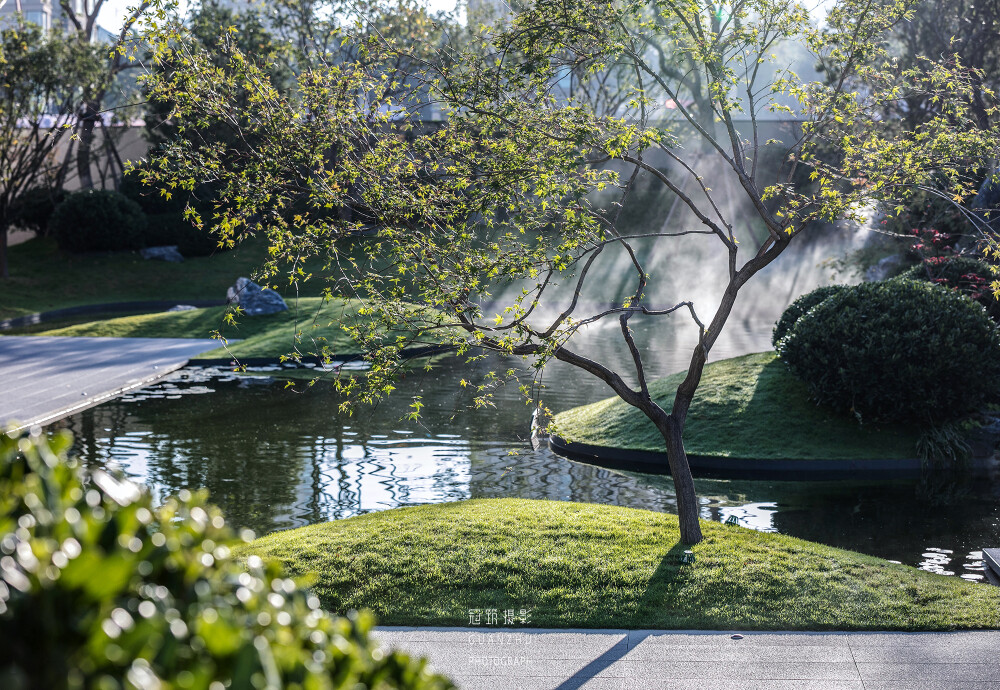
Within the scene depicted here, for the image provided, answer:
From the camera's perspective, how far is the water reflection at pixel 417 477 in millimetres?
9664

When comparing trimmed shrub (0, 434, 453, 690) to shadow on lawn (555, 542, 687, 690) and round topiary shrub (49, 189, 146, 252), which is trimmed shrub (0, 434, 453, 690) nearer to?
shadow on lawn (555, 542, 687, 690)

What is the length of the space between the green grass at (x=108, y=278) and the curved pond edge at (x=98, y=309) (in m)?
0.63

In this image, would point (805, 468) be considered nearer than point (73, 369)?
Yes

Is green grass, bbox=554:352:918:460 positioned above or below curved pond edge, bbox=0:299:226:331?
below

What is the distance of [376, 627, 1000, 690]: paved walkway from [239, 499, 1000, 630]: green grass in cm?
34

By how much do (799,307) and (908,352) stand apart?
3.51 metres

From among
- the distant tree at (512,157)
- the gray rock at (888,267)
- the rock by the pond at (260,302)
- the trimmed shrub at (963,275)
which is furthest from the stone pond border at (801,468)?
the rock by the pond at (260,302)

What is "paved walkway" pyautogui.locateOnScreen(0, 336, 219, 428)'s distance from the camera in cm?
1592

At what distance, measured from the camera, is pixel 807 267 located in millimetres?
36969

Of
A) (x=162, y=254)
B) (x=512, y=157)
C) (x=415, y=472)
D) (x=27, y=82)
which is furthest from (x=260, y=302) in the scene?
(x=512, y=157)

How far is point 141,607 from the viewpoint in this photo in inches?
58.1

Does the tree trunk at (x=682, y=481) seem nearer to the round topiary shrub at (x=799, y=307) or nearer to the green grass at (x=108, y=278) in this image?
the round topiary shrub at (x=799, y=307)

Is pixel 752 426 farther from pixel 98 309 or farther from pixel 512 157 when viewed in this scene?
pixel 98 309

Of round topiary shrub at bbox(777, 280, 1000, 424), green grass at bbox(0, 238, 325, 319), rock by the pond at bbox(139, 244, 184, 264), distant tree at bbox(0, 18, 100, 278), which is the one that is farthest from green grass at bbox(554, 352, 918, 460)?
rock by the pond at bbox(139, 244, 184, 264)
